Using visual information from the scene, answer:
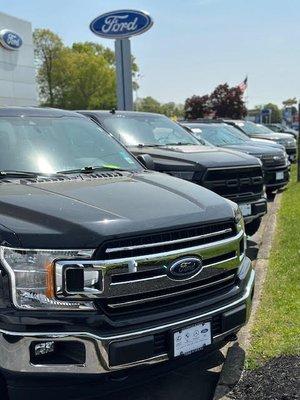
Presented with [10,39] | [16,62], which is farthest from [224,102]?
[10,39]

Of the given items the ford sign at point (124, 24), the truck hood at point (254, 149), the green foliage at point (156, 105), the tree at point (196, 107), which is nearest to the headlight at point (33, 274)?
the truck hood at point (254, 149)

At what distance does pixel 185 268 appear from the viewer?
3.20 metres

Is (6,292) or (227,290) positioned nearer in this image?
(6,292)

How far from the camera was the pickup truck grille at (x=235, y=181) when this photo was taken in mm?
6727

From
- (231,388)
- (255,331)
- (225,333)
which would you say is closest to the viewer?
(225,333)

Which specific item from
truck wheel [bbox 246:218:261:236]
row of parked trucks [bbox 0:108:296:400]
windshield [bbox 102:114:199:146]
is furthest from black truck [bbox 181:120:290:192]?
row of parked trucks [bbox 0:108:296:400]

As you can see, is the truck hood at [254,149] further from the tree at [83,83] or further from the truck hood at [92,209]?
the tree at [83,83]

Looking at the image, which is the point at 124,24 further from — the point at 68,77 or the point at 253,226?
the point at 68,77

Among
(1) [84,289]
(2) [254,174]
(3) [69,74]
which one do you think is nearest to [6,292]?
(1) [84,289]

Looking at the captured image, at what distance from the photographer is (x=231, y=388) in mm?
3717

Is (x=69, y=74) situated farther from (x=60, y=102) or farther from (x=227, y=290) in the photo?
(x=227, y=290)

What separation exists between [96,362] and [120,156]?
2.32 metres

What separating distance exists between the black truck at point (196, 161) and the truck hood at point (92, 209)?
2783mm

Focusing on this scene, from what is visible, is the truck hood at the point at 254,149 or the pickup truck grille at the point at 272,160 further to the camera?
the pickup truck grille at the point at 272,160
